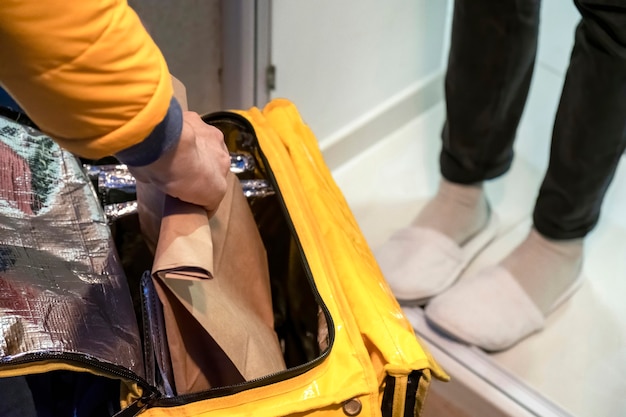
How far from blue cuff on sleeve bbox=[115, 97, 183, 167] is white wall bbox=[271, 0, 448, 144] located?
0.56m

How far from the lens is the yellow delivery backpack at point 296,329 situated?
0.50 metres

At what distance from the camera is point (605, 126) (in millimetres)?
809

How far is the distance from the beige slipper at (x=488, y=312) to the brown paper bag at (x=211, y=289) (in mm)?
363

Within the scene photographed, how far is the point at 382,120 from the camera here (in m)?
1.29

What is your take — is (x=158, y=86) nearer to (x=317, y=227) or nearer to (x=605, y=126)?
(x=317, y=227)

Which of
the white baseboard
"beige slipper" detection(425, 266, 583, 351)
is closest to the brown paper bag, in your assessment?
"beige slipper" detection(425, 266, 583, 351)

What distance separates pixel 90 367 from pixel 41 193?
20 cm

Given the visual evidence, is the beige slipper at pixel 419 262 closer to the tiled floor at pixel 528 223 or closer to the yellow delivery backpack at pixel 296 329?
the tiled floor at pixel 528 223

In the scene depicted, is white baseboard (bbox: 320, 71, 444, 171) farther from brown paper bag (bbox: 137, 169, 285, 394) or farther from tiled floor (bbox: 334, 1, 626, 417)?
brown paper bag (bbox: 137, 169, 285, 394)

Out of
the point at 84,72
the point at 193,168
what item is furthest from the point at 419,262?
the point at 84,72

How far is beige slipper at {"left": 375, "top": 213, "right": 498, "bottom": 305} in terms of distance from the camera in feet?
3.30

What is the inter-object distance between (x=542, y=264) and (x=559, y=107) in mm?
237

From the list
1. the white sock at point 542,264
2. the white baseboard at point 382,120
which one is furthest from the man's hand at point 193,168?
the white baseboard at point 382,120

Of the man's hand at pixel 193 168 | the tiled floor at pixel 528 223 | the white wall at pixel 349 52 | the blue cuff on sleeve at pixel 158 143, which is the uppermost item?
the blue cuff on sleeve at pixel 158 143
